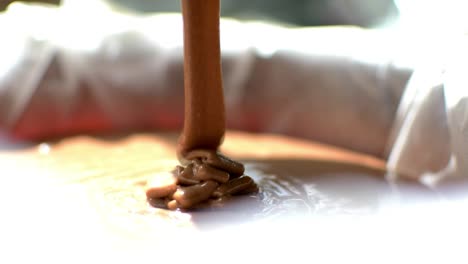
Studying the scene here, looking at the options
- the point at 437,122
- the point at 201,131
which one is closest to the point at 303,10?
the point at 437,122

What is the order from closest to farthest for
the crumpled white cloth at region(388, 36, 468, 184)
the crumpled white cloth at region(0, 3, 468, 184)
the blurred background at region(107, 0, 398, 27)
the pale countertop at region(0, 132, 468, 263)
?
1. the pale countertop at region(0, 132, 468, 263)
2. the crumpled white cloth at region(388, 36, 468, 184)
3. the crumpled white cloth at region(0, 3, 468, 184)
4. the blurred background at region(107, 0, 398, 27)

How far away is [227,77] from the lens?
141 cm

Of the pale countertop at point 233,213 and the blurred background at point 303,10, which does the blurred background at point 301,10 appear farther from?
the pale countertop at point 233,213

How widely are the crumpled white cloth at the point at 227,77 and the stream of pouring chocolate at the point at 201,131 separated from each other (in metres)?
0.38

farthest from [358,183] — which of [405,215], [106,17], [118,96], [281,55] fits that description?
[106,17]

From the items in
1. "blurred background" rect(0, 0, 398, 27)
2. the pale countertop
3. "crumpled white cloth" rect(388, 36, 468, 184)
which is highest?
"blurred background" rect(0, 0, 398, 27)

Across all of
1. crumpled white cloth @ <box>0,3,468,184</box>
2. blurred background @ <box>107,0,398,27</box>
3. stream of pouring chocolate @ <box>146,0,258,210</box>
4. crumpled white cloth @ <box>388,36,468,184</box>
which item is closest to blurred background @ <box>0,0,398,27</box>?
blurred background @ <box>107,0,398,27</box>

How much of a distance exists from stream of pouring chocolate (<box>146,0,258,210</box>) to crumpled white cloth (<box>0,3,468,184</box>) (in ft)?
1.25

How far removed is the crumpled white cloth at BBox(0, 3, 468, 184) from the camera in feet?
4.24

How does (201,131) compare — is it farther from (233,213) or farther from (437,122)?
(437,122)

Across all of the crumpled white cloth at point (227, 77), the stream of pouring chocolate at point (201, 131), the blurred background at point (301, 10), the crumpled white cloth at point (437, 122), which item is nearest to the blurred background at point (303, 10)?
the blurred background at point (301, 10)

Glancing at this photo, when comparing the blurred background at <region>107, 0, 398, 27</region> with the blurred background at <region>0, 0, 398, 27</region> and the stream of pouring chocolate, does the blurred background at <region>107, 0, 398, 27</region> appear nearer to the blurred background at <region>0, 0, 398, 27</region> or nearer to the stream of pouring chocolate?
the blurred background at <region>0, 0, 398, 27</region>

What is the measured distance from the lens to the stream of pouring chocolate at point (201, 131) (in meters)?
0.93

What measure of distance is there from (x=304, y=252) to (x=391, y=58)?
0.55 m
